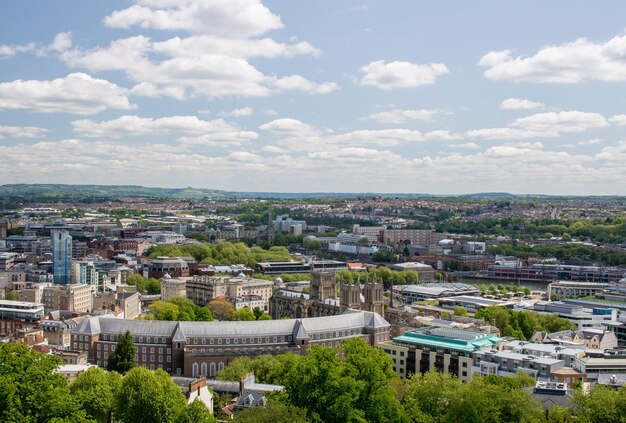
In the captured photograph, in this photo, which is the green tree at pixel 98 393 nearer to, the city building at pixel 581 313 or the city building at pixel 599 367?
the city building at pixel 599 367

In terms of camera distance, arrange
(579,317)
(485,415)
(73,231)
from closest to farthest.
Answer: 1. (485,415)
2. (579,317)
3. (73,231)

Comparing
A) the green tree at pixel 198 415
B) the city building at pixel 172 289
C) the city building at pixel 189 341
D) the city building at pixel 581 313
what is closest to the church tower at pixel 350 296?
the city building at pixel 189 341

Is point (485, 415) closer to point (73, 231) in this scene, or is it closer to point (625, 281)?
point (625, 281)

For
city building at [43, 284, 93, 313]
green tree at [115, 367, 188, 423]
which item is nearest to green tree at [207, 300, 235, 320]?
city building at [43, 284, 93, 313]

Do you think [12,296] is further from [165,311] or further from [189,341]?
[189,341]

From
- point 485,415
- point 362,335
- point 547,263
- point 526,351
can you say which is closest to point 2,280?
point 362,335

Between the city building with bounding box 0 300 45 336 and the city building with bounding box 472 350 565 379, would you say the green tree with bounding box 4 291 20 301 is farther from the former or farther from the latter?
the city building with bounding box 472 350 565 379
